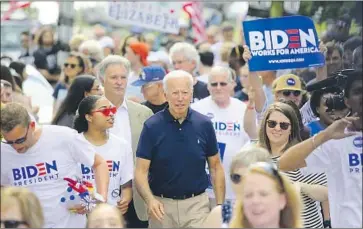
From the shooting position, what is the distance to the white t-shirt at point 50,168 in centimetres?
929

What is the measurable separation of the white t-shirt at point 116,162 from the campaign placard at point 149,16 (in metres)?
9.07

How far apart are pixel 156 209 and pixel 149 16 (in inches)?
389

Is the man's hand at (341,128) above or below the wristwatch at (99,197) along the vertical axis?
above

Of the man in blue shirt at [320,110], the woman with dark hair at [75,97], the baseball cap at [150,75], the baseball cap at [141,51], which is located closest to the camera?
the man in blue shirt at [320,110]

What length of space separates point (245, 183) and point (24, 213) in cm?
141

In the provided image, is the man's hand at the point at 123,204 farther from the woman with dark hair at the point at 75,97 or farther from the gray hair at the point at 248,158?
the gray hair at the point at 248,158

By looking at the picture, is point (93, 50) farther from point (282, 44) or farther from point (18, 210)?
point (18, 210)

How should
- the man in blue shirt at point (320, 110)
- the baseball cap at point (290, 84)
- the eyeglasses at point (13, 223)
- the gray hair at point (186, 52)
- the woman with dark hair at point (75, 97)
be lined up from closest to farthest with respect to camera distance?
the eyeglasses at point (13, 223), the man in blue shirt at point (320, 110), the woman with dark hair at point (75, 97), the baseball cap at point (290, 84), the gray hair at point (186, 52)

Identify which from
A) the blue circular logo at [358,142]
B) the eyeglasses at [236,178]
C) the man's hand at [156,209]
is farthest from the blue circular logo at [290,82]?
the blue circular logo at [358,142]

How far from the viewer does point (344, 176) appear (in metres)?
8.31

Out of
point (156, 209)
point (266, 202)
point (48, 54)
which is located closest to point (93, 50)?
A: point (48, 54)

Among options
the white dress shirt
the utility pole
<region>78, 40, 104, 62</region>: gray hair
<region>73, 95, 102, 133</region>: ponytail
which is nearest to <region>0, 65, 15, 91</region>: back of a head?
the white dress shirt

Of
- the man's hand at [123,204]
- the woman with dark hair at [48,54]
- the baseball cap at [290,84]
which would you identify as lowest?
the woman with dark hair at [48,54]

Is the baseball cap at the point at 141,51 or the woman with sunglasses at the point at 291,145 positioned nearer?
the woman with sunglasses at the point at 291,145
